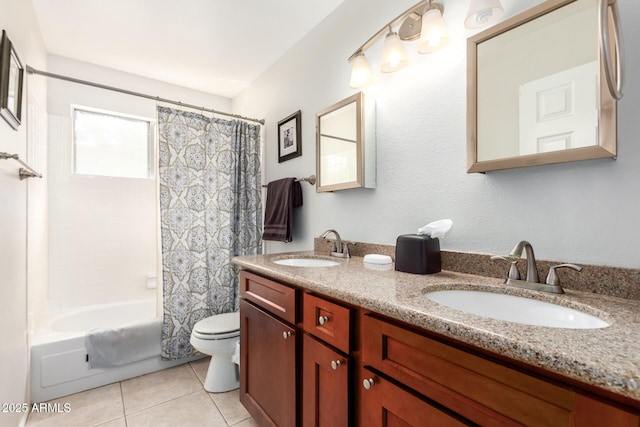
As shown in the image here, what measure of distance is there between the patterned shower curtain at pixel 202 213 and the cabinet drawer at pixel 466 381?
5.84 ft

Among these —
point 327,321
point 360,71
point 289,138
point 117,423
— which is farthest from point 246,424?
point 360,71

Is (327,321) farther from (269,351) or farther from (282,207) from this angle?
(282,207)


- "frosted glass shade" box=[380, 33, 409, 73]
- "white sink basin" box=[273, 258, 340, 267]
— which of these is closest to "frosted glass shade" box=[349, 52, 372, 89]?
"frosted glass shade" box=[380, 33, 409, 73]

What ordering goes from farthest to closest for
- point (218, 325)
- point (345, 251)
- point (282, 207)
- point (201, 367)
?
point (201, 367), point (282, 207), point (218, 325), point (345, 251)

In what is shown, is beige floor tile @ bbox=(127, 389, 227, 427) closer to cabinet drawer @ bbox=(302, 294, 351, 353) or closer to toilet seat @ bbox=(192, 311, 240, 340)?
toilet seat @ bbox=(192, 311, 240, 340)

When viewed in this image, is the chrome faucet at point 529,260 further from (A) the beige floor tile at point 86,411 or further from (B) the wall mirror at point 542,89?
(A) the beige floor tile at point 86,411

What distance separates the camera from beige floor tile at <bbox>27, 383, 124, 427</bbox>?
1.61 meters

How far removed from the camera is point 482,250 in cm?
112

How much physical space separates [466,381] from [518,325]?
0.51ft

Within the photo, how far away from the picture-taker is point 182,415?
5.47ft

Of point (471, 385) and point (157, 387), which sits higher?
point (471, 385)

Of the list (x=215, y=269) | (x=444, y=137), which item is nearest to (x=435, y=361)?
(x=444, y=137)

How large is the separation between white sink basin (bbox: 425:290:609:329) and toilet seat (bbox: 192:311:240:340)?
57.0 inches

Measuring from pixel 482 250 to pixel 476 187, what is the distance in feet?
0.80
